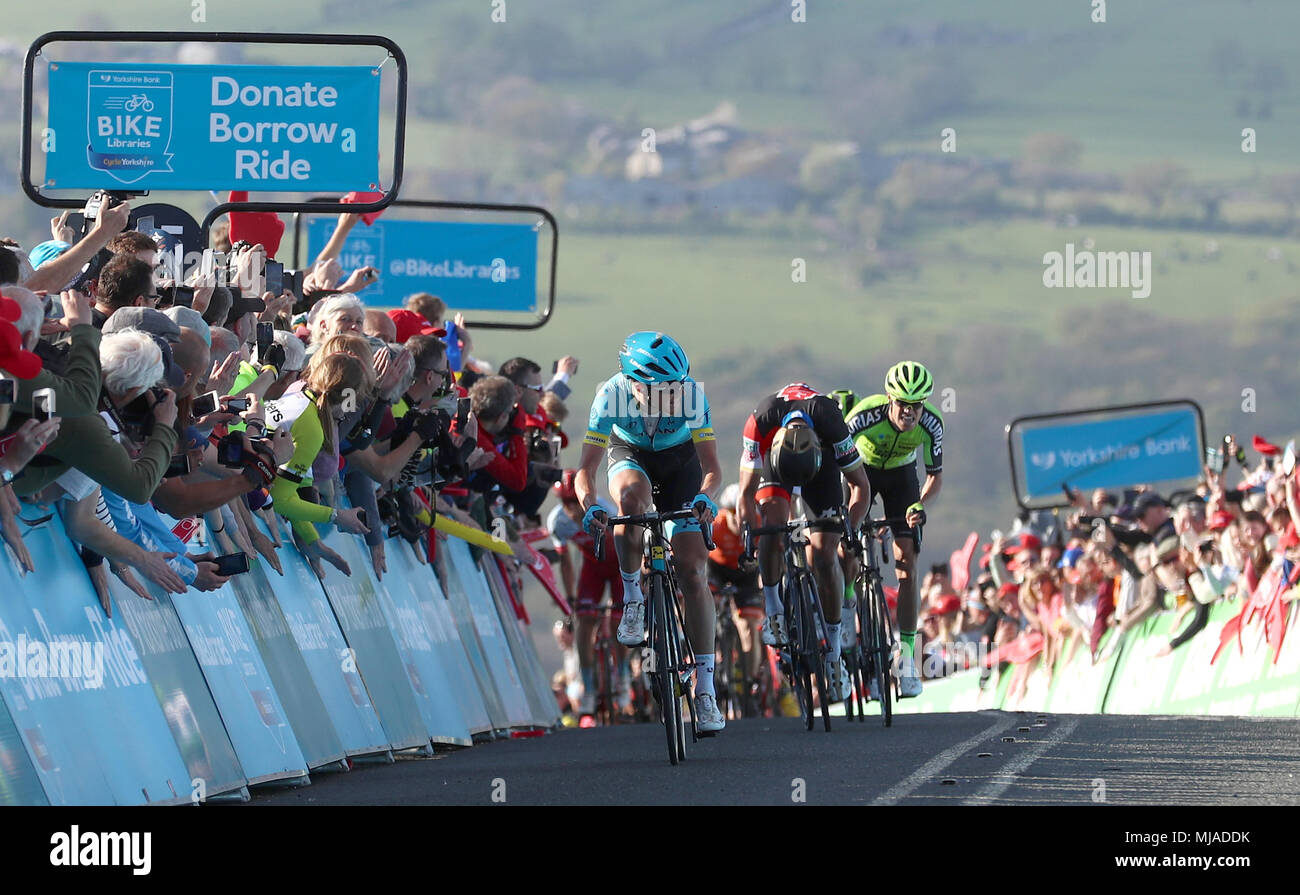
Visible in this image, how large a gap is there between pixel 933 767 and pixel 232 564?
312 centimetres

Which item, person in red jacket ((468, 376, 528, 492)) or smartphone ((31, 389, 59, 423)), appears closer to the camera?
smartphone ((31, 389, 59, 423))

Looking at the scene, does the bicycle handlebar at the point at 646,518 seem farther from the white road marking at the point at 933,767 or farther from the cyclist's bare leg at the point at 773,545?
the cyclist's bare leg at the point at 773,545

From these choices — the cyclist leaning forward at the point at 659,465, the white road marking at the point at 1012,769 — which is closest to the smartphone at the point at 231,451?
the cyclist leaning forward at the point at 659,465

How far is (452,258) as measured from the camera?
20.5m

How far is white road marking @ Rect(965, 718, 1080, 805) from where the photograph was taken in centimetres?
820

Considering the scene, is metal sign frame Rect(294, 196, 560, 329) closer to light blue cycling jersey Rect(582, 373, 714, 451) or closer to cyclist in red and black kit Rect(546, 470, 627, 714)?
cyclist in red and black kit Rect(546, 470, 627, 714)

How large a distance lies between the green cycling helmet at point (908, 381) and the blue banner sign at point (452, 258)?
660 centimetres

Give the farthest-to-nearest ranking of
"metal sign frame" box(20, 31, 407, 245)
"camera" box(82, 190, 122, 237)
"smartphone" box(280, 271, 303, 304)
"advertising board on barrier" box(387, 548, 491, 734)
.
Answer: "advertising board on barrier" box(387, 548, 491, 734) → "metal sign frame" box(20, 31, 407, 245) → "smartphone" box(280, 271, 303, 304) → "camera" box(82, 190, 122, 237)

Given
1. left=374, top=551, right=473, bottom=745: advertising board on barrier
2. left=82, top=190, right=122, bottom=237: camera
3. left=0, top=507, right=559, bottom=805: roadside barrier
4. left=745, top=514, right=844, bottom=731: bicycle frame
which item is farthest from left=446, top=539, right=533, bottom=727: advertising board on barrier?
left=82, top=190, right=122, bottom=237: camera

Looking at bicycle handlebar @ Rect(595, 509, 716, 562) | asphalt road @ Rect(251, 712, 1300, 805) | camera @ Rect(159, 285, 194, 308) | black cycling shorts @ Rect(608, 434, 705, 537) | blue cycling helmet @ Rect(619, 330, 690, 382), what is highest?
camera @ Rect(159, 285, 194, 308)

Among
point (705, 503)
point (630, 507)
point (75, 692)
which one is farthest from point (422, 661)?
point (75, 692)

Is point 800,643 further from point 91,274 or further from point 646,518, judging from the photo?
point 91,274

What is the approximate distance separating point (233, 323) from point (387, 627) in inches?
107

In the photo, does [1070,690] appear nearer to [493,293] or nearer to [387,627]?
[493,293]
